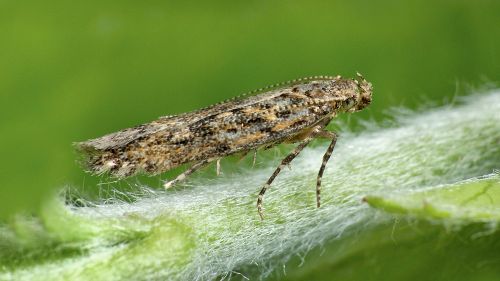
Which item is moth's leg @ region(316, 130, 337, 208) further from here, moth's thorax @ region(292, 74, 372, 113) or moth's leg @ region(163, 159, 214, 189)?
moth's leg @ region(163, 159, 214, 189)

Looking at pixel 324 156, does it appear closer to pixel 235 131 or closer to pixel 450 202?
pixel 235 131

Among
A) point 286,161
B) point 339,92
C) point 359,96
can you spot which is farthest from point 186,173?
point 359,96

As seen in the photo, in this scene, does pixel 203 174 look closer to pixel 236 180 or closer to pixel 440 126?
pixel 236 180

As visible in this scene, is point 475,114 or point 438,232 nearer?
point 438,232

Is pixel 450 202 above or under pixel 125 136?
under

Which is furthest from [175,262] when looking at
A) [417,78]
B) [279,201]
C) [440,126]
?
[417,78]

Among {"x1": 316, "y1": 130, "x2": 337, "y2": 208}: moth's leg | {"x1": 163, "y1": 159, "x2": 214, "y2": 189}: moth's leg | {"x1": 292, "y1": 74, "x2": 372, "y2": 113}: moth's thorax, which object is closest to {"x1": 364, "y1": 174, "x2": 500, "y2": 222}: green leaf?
{"x1": 316, "y1": 130, "x2": 337, "y2": 208}: moth's leg
